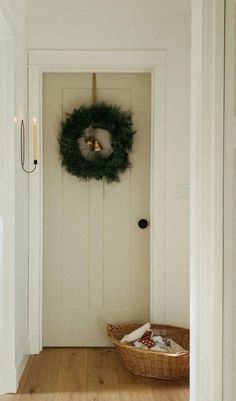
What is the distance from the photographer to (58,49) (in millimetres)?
3553

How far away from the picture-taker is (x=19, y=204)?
3.12 meters

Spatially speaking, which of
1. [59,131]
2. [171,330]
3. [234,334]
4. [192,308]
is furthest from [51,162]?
[234,334]

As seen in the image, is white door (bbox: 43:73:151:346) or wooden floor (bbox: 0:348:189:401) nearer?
wooden floor (bbox: 0:348:189:401)

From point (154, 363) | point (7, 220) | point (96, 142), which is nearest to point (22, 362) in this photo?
point (154, 363)

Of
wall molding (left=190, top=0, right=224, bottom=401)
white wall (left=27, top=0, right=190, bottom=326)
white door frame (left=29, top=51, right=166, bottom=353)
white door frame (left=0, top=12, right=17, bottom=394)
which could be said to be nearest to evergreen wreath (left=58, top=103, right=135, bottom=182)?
white door frame (left=29, top=51, right=166, bottom=353)

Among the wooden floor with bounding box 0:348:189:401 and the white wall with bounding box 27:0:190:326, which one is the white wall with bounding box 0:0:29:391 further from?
the white wall with bounding box 27:0:190:326

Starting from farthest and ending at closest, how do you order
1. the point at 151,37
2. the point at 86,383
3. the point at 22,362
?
the point at 151,37 → the point at 22,362 → the point at 86,383

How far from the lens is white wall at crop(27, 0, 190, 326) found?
3.55 metres

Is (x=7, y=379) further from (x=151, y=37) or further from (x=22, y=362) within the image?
(x=151, y=37)

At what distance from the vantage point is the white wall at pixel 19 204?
290cm

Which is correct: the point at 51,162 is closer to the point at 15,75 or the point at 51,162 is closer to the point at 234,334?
the point at 15,75

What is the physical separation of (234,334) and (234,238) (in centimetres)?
36

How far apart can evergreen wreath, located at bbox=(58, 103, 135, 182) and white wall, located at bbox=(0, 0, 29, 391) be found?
1.12ft

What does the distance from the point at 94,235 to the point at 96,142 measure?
683mm
